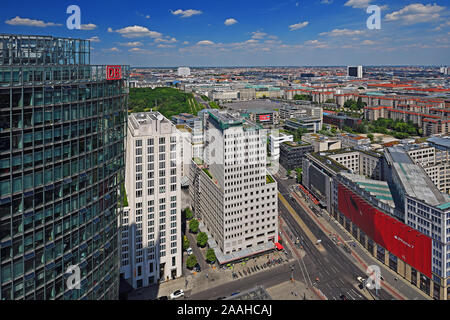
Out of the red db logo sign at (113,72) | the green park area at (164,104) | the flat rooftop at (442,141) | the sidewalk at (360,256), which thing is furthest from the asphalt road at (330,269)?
the green park area at (164,104)

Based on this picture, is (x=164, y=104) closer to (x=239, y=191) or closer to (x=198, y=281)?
(x=239, y=191)

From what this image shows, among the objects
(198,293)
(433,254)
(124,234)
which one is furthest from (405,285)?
(124,234)

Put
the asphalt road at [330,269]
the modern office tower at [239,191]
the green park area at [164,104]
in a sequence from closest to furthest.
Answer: the asphalt road at [330,269] → the modern office tower at [239,191] → the green park area at [164,104]

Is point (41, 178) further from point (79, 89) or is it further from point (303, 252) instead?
point (303, 252)

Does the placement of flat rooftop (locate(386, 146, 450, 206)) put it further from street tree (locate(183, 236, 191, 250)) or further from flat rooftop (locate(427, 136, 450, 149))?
street tree (locate(183, 236, 191, 250))

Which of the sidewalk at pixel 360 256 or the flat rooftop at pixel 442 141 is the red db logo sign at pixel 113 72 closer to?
the sidewalk at pixel 360 256

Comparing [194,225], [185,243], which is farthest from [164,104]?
[185,243]
